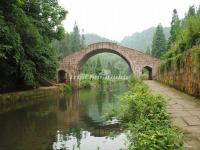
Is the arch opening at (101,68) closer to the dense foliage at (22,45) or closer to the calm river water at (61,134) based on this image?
the dense foliage at (22,45)

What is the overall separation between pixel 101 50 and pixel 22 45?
23.3 m

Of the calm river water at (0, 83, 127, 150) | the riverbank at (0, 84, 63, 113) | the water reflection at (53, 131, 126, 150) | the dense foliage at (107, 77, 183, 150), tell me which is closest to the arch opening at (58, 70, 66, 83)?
the riverbank at (0, 84, 63, 113)

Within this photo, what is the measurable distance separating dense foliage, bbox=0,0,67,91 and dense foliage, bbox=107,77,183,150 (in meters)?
8.44

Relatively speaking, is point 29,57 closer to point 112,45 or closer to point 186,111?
point 186,111

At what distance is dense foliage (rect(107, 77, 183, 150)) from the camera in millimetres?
3674

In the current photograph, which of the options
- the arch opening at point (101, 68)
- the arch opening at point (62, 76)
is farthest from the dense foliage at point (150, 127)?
the arch opening at point (101, 68)

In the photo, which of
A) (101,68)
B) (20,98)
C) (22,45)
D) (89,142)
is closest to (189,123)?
(89,142)

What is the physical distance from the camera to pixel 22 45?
19031 millimetres

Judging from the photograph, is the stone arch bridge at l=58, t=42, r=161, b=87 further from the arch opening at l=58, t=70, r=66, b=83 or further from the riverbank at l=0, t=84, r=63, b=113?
the riverbank at l=0, t=84, r=63, b=113

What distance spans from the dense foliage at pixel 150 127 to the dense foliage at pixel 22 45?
844 cm

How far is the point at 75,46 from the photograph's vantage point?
76.9m

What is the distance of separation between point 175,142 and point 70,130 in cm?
551

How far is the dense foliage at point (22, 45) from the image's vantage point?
1583 centimetres

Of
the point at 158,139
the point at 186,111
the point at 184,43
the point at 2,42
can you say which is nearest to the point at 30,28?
the point at 2,42
